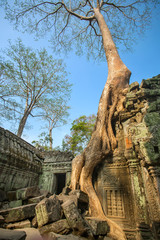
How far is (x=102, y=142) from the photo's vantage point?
397 centimetres

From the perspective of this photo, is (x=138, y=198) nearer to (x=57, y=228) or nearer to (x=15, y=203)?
(x=57, y=228)

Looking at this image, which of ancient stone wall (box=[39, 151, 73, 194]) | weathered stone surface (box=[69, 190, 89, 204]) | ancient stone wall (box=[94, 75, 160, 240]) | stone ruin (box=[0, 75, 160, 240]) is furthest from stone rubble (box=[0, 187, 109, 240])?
ancient stone wall (box=[39, 151, 73, 194])

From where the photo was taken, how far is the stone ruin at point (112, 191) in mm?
A: 2152

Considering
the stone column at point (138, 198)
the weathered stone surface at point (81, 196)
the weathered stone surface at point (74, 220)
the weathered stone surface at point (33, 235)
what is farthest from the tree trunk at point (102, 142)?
the weathered stone surface at point (33, 235)

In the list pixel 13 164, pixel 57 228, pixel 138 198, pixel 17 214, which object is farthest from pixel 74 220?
pixel 13 164

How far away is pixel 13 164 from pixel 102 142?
2.78 m

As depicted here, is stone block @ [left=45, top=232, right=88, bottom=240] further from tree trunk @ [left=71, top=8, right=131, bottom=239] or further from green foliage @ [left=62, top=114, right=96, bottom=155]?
green foliage @ [left=62, top=114, right=96, bottom=155]

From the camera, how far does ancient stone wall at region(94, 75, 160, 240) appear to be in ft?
7.85

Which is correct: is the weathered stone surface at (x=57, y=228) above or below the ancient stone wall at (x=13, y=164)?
below

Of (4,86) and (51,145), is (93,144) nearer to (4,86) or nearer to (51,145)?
(4,86)

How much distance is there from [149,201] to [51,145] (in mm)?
12494

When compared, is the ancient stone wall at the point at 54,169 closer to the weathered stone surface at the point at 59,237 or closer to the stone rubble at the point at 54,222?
the stone rubble at the point at 54,222

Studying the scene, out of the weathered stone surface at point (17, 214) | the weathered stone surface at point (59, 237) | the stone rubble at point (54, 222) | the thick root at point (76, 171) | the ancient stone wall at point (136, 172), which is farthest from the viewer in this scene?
the thick root at point (76, 171)

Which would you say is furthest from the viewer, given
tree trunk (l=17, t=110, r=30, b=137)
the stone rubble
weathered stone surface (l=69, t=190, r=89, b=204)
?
tree trunk (l=17, t=110, r=30, b=137)
